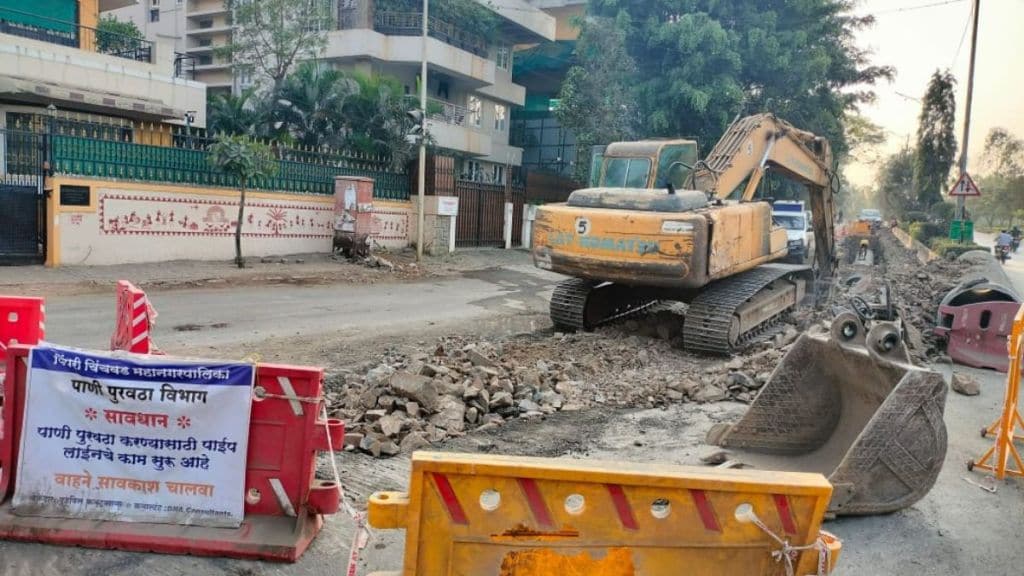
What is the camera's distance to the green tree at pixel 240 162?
16188 millimetres

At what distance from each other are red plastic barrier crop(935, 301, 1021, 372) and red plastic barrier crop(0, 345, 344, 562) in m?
8.53

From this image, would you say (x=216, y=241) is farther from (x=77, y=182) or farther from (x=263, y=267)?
(x=77, y=182)

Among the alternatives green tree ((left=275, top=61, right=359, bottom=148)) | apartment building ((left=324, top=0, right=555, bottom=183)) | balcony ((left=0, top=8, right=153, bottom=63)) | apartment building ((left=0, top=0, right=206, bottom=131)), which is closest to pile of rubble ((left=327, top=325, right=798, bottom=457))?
apartment building ((left=0, top=0, right=206, bottom=131))

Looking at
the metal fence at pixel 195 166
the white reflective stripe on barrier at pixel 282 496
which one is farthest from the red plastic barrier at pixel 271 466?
the metal fence at pixel 195 166

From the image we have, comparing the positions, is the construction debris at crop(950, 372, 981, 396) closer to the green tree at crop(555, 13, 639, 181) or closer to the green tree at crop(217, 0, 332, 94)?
the green tree at crop(555, 13, 639, 181)

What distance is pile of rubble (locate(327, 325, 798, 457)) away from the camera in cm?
584

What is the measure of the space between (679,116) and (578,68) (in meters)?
3.79

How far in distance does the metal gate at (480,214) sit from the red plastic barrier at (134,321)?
59.0 feet

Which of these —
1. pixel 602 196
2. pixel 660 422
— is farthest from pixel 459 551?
pixel 602 196

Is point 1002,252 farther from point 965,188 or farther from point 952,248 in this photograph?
point 965,188

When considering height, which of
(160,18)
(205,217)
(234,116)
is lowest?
(205,217)

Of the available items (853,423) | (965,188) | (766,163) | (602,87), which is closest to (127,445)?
(853,423)

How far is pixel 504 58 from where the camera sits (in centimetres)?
3547

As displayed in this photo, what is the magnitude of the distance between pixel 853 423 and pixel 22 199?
15.1m
